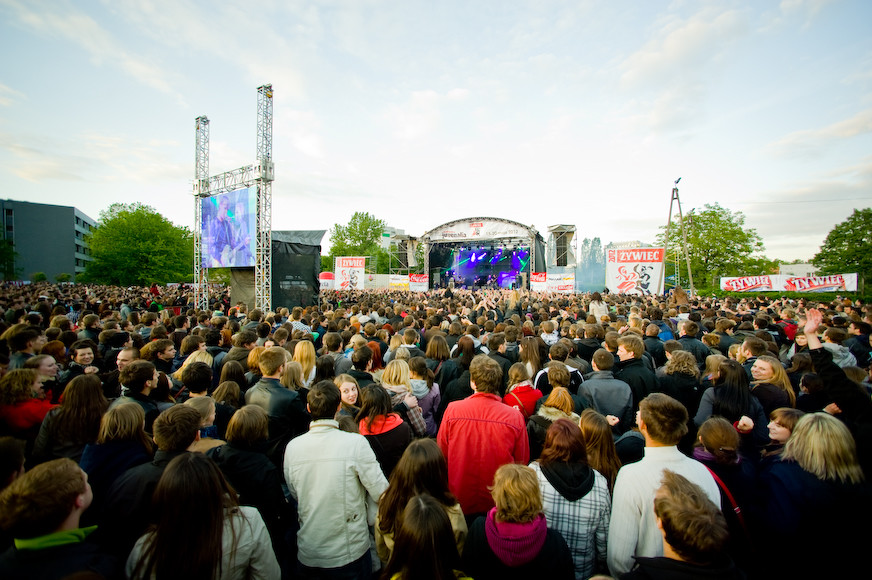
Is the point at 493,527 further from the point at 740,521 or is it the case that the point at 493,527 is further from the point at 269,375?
the point at 269,375

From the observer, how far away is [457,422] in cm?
280

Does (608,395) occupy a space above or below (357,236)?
below

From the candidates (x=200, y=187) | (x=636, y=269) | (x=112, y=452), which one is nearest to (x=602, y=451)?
(x=112, y=452)

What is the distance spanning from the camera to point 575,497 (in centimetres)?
212

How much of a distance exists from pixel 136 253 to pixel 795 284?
55.3 meters

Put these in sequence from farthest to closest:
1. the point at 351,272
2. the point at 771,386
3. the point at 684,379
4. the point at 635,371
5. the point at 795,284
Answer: the point at 351,272, the point at 795,284, the point at 635,371, the point at 684,379, the point at 771,386

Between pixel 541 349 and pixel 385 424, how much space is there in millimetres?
2810

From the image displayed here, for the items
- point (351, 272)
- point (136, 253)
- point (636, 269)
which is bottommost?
point (636, 269)

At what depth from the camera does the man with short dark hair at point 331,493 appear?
2.30m

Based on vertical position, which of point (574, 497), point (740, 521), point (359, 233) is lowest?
point (740, 521)

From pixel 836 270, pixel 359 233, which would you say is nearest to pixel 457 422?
pixel 836 270

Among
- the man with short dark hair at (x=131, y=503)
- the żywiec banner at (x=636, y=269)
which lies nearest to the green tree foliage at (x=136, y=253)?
the żywiec banner at (x=636, y=269)

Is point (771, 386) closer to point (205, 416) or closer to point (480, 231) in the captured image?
point (205, 416)

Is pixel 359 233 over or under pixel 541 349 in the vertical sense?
over
